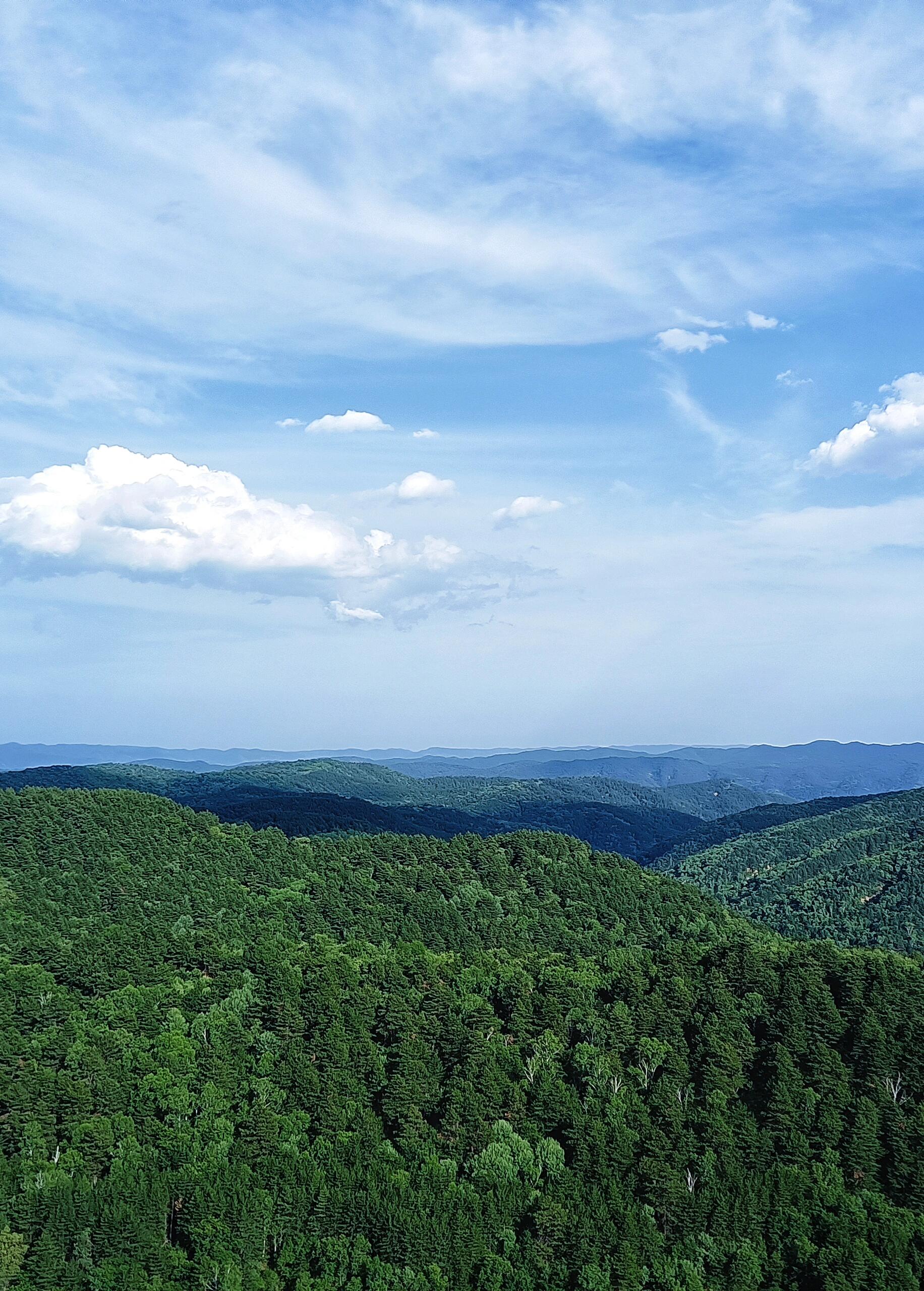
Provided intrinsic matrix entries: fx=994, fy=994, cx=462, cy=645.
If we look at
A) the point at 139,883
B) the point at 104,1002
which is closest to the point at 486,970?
the point at 104,1002

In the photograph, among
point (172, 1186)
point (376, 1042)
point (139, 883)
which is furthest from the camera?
point (139, 883)

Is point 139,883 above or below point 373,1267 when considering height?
above

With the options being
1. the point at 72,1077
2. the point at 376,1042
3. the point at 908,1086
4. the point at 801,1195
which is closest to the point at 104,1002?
the point at 72,1077

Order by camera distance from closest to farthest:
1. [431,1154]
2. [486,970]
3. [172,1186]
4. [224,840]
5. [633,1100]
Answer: [172,1186], [431,1154], [633,1100], [486,970], [224,840]

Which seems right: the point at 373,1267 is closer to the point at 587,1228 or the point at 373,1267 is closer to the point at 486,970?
the point at 587,1228

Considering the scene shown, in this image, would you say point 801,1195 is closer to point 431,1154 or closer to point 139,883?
point 431,1154

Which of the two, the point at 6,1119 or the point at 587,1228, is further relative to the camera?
the point at 6,1119
